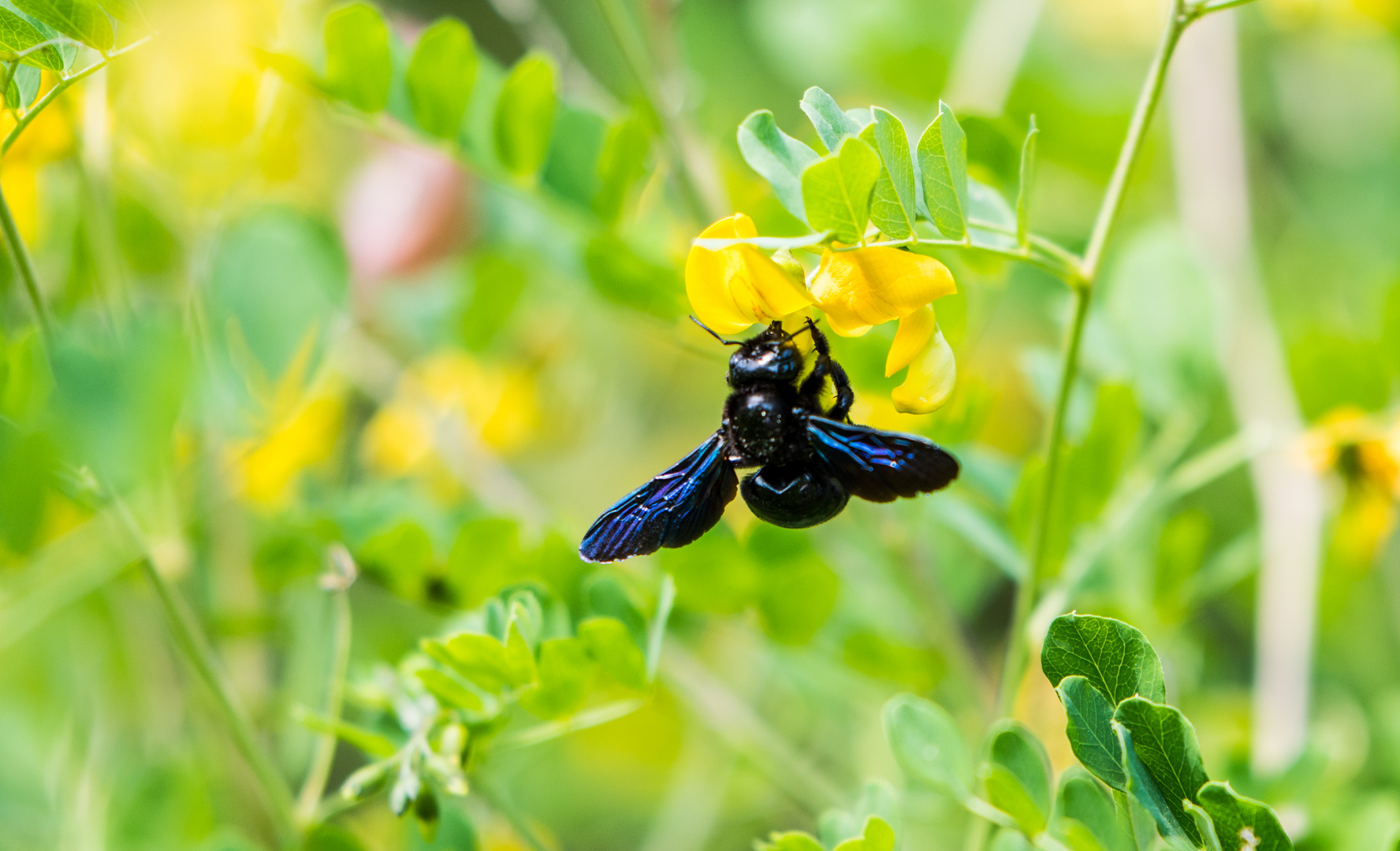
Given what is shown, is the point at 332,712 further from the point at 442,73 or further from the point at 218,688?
the point at 442,73

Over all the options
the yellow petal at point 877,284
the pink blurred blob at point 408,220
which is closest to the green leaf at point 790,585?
the yellow petal at point 877,284

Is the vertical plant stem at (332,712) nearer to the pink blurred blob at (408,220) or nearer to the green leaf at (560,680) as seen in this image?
the green leaf at (560,680)

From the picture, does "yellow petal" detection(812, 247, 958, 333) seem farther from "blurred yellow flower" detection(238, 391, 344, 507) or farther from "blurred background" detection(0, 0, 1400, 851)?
"blurred yellow flower" detection(238, 391, 344, 507)

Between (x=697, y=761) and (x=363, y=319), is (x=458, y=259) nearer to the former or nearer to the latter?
(x=363, y=319)

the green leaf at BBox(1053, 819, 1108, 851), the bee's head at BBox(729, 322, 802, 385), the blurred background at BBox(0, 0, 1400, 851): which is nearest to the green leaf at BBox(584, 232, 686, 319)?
the blurred background at BBox(0, 0, 1400, 851)

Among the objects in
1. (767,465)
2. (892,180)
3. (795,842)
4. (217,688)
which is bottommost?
(217,688)

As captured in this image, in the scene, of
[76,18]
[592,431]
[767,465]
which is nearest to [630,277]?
[767,465]

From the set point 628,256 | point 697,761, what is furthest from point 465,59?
point 697,761
